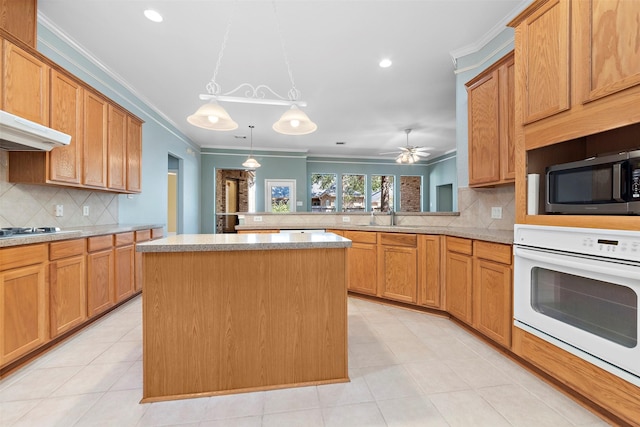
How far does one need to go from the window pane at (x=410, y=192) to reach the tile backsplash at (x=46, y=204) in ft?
26.9

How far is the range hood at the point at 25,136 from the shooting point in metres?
1.77

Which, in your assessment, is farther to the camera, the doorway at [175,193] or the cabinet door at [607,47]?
→ the doorway at [175,193]

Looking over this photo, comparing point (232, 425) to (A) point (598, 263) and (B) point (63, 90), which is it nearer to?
(A) point (598, 263)

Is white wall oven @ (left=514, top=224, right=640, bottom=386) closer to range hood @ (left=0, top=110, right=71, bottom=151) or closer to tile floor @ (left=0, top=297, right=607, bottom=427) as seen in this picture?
tile floor @ (left=0, top=297, right=607, bottom=427)

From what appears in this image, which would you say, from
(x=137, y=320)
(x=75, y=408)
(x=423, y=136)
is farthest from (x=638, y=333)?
(x=423, y=136)

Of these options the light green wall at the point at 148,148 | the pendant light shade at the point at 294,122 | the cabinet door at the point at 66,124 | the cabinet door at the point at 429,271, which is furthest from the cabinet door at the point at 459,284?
the light green wall at the point at 148,148

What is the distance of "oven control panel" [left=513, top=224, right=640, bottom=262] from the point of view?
1295 millimetres

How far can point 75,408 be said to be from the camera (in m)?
1.53

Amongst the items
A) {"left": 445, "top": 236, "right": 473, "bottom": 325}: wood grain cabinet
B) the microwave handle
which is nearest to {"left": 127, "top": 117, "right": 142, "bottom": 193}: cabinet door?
{"left": 445, "top": 236, "right": 473, "bottom": 325}: wood grain cabinet

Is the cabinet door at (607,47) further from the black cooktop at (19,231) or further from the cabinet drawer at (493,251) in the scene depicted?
the black cooktop at (19,231)

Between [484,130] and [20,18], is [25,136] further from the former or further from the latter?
[484,130]

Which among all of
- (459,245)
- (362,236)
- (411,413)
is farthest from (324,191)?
(411,413)


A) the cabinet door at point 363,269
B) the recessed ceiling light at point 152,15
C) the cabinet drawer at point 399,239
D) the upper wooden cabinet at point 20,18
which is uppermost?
the recessed ceiling light at point 152,15

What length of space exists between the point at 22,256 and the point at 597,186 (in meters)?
3.51
